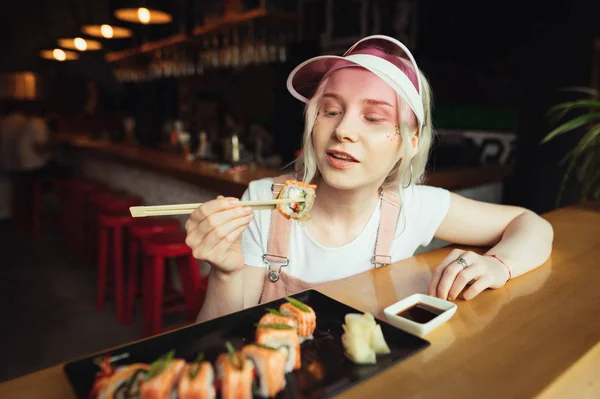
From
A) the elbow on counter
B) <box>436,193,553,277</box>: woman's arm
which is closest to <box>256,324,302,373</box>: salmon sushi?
<box>436,193,553,277</box>: woman's arm

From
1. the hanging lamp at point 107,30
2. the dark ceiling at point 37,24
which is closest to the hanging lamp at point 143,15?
the hanging lamp at point 107,30

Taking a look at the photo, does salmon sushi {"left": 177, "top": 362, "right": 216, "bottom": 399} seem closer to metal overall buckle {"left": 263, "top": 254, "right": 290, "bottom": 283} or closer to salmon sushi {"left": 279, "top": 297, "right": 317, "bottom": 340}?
salmon sushi {"left": 279, "top": 297, "right": 317, "bottom": 340}

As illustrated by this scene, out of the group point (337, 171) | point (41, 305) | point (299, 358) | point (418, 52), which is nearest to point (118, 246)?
point (41, 305)

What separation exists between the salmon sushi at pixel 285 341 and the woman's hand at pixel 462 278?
1.81 ft

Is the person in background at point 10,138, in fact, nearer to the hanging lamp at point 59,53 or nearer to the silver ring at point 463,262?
the hanging lamp at point 59,53

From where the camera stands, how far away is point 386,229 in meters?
1.78

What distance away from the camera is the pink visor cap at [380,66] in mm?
1461

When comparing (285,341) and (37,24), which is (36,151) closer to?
(37,24)

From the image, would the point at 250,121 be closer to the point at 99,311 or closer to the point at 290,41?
the point at 290,41

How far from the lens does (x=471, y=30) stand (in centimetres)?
449

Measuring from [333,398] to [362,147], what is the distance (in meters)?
0.85

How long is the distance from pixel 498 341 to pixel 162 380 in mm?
803

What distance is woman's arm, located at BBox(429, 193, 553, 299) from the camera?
4.34 feet

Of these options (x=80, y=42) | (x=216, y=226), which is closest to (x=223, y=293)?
(x=216, y=226)
